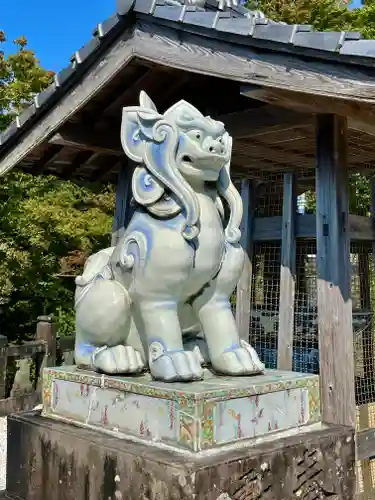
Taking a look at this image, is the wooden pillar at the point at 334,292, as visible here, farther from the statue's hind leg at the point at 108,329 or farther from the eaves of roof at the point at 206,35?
the statue's hind leg at the point at 108,329

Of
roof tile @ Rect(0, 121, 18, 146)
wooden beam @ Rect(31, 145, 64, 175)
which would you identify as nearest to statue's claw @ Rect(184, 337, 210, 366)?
roof tile @ Rect(0, 121, 18, 146)

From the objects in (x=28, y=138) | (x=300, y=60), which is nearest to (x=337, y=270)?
(x=300, y=60)

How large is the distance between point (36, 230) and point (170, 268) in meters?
6.25

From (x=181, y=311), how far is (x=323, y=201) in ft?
5.67

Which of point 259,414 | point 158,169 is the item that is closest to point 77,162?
point 158,169

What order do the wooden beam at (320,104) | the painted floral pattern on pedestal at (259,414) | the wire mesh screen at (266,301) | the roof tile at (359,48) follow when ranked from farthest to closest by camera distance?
1. the wire mesh screen at (266,301)
2. the wooden beam at (320,104)
3. the roof tile at (359,48)
4. the painted floral pattern on pedestal at (259,414)

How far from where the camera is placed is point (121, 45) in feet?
12.8

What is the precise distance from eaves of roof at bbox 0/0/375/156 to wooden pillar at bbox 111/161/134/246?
3.50ft

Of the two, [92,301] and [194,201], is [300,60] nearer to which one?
[194,201]

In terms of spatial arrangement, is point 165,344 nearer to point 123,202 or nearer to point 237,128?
point 237,128

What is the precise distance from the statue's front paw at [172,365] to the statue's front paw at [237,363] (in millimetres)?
140

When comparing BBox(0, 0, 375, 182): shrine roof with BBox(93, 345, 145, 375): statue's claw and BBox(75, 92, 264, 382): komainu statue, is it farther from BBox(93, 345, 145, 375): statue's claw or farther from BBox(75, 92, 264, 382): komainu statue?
BBox(93, 345, 145, 375): statue's claw

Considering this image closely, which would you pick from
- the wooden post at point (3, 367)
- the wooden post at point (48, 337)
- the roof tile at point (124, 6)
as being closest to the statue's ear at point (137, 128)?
the roof tile at point (124, 6)

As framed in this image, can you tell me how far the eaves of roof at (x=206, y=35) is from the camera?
→ 2660mm
